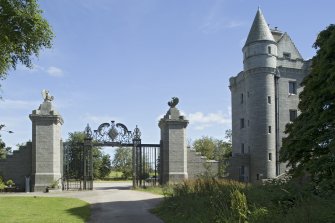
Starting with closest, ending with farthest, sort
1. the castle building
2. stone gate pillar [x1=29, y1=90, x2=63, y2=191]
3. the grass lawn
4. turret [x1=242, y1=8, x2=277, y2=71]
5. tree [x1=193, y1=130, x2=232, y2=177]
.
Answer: the grass lawn → stone gate pillar [x1=29, y1=90, x2=63, y2=191] → the castle building → turret [x1=242, y1=8, x2=277, y2=71] → tree [x1=193, y1=130, x2=232, y2=177]

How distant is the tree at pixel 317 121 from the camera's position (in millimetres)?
12461

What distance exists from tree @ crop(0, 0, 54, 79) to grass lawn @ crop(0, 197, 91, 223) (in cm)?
453

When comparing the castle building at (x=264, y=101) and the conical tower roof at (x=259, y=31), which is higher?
the conical tower roof at (x=259, y=31)

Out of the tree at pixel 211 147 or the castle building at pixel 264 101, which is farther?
the tree at pixel 211 147

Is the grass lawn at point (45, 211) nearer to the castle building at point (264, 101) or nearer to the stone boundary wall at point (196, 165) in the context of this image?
the stone boundary wall at point (196, 165)

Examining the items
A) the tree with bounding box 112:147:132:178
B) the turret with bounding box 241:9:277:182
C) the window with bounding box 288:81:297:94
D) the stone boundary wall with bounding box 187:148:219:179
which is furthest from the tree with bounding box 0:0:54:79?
the tree with bounding box 112:147:132:178

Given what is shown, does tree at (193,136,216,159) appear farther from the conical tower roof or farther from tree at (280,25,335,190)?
tree at (280,25,335,190)

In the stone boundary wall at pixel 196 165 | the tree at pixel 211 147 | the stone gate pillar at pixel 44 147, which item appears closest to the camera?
the stone gate pillar at pixel 44 147

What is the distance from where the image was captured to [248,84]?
38969 millimetres

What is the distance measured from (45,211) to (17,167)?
1317 centimetres

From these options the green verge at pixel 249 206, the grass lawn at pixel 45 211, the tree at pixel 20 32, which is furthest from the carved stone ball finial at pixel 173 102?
the tree at pixel 20 32

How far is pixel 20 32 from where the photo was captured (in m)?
11.6

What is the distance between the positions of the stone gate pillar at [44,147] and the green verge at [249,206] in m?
13.2

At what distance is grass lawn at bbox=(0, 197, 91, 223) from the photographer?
1336cm
